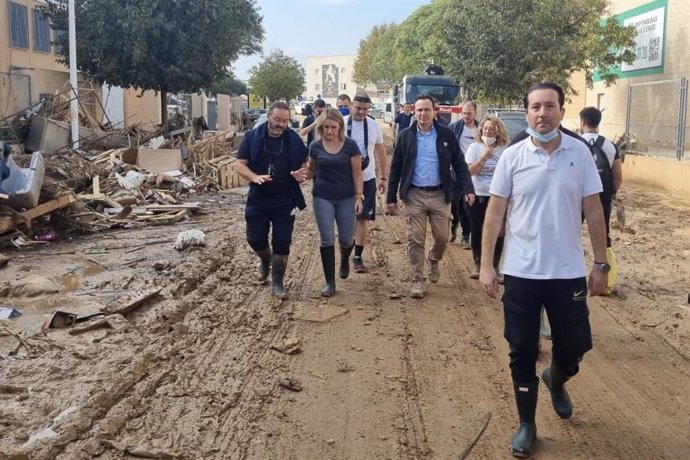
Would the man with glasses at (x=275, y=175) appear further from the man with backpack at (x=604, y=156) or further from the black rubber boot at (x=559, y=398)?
the black rubber boot at (x=559, y=398)

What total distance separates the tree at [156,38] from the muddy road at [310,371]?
55.8 ft

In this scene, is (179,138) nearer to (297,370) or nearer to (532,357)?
(297,370)

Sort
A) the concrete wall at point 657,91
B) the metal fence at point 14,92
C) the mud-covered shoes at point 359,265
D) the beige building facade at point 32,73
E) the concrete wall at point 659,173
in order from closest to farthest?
the mud-covered shoes at point 359,265 → the concrete wall at point 659,173 → the concrete wall at point 657,91 → the metal fence at point 14,92 → the beige building facade at point 32,73

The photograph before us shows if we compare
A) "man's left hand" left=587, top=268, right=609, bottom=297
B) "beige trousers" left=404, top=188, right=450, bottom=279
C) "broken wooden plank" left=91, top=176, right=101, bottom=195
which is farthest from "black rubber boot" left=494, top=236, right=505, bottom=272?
"broken wooden plank" left=91, top=176, right=101, bottom=195

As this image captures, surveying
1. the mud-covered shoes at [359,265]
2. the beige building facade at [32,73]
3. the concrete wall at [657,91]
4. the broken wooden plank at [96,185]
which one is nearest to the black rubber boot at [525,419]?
the mud-covered shoes at [359,265]

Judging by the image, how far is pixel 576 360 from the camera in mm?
4133

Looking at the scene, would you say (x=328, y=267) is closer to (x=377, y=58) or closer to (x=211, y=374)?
(x=211, y=374)

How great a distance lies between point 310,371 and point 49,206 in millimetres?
6334

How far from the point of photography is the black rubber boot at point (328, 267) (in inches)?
291

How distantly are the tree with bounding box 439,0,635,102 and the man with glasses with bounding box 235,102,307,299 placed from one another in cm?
1989

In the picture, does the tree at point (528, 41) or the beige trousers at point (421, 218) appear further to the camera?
the tree at point (528, 41)

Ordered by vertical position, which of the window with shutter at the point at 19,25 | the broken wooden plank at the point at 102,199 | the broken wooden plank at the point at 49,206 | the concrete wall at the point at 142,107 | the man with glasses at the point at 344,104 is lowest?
the broken wooden plank at the point at 102,199

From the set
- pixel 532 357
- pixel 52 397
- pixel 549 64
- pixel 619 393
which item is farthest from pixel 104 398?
pixel 549 64

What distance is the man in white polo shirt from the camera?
12.8 ft
